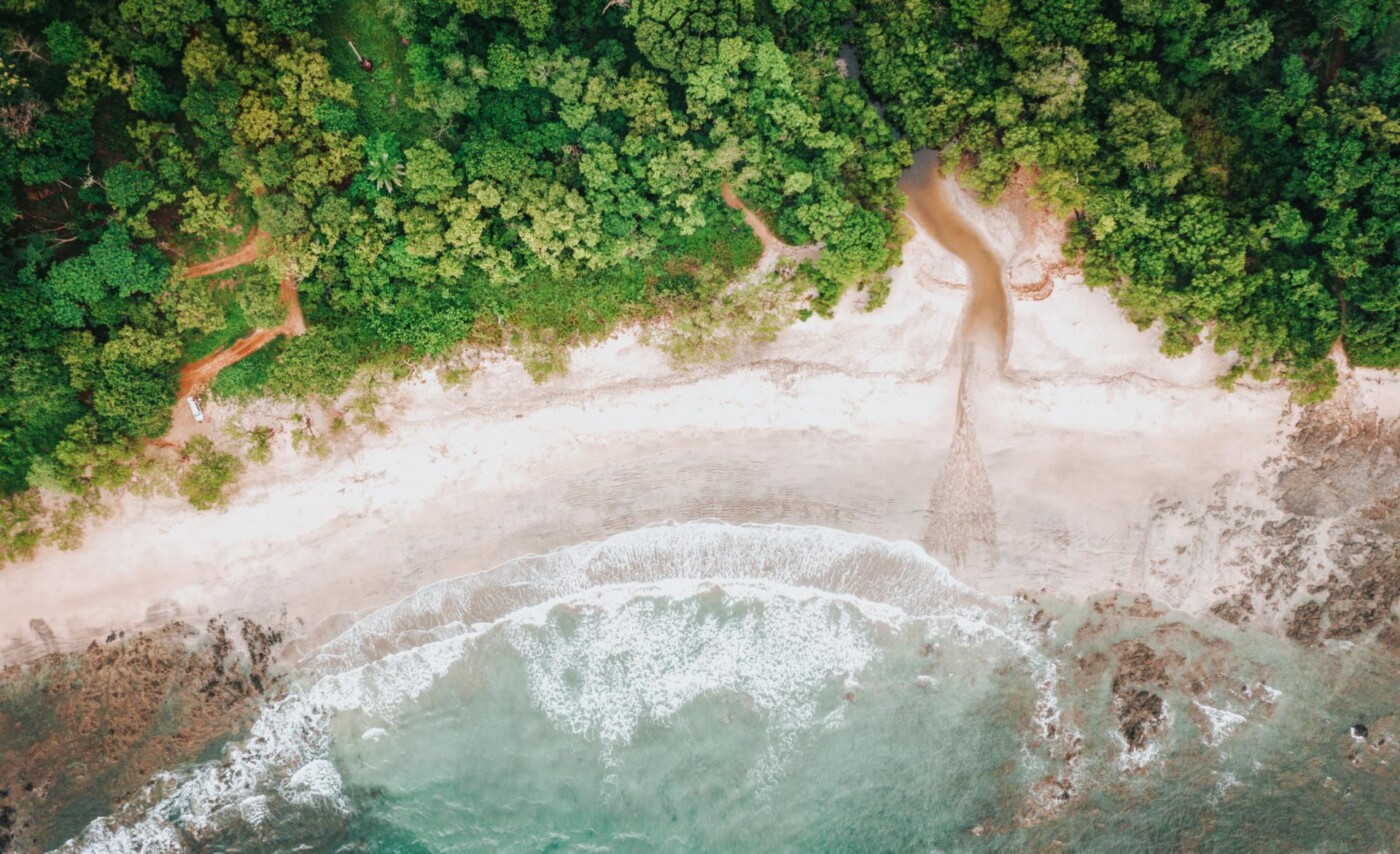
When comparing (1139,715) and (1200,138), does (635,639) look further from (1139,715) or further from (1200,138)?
(1200,138)

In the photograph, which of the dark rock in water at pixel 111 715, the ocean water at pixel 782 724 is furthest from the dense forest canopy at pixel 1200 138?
the dark rock in water at pixel 111 715

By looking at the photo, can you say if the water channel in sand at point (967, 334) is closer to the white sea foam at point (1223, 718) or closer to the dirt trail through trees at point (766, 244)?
the dirt trail through trees at point (766, 244)

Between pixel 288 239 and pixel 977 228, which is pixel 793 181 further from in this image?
pixel 288 239

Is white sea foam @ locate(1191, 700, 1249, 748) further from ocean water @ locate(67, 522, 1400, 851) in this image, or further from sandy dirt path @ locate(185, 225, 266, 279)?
sandy dirt path @ locate(185, 225, 266, 279)

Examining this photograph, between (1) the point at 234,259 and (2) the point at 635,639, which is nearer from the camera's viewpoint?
(1) the point at 234,259

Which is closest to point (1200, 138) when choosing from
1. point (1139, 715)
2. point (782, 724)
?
point (1139, 715)

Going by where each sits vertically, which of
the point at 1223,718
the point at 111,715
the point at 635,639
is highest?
the point at 635,639
